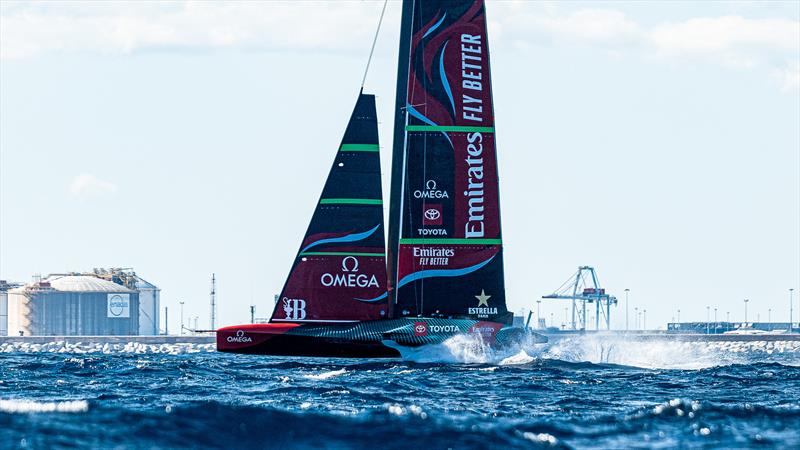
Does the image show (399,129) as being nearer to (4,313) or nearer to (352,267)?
(352,267)

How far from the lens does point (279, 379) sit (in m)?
29.2

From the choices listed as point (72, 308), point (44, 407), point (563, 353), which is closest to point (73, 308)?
point (72, 308)

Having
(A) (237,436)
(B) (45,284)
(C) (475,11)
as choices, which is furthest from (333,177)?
(B) (45,284)

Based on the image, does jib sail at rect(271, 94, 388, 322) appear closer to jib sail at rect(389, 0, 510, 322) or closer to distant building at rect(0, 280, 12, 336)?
jib sail at rect(389, 0, 510, 322)

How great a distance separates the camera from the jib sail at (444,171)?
37812mm

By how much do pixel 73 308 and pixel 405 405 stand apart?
331ft

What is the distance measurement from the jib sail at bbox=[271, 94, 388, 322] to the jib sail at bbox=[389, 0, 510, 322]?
130 cm

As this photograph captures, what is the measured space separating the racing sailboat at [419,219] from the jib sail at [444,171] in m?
0.03

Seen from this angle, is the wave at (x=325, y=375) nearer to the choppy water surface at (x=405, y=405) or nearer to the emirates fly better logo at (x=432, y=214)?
the choppy water surface at (x=405, y=405)

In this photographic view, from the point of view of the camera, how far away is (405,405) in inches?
876

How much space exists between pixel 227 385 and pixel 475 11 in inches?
606

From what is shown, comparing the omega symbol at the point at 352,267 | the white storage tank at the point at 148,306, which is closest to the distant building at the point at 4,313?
the white storage tank at the point at 148,306

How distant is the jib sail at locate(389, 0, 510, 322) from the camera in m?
37.8

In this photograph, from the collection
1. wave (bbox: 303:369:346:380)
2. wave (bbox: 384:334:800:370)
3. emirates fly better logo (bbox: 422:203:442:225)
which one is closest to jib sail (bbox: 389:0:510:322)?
emirates fly better logo (bbox: 422:203:442:225)
